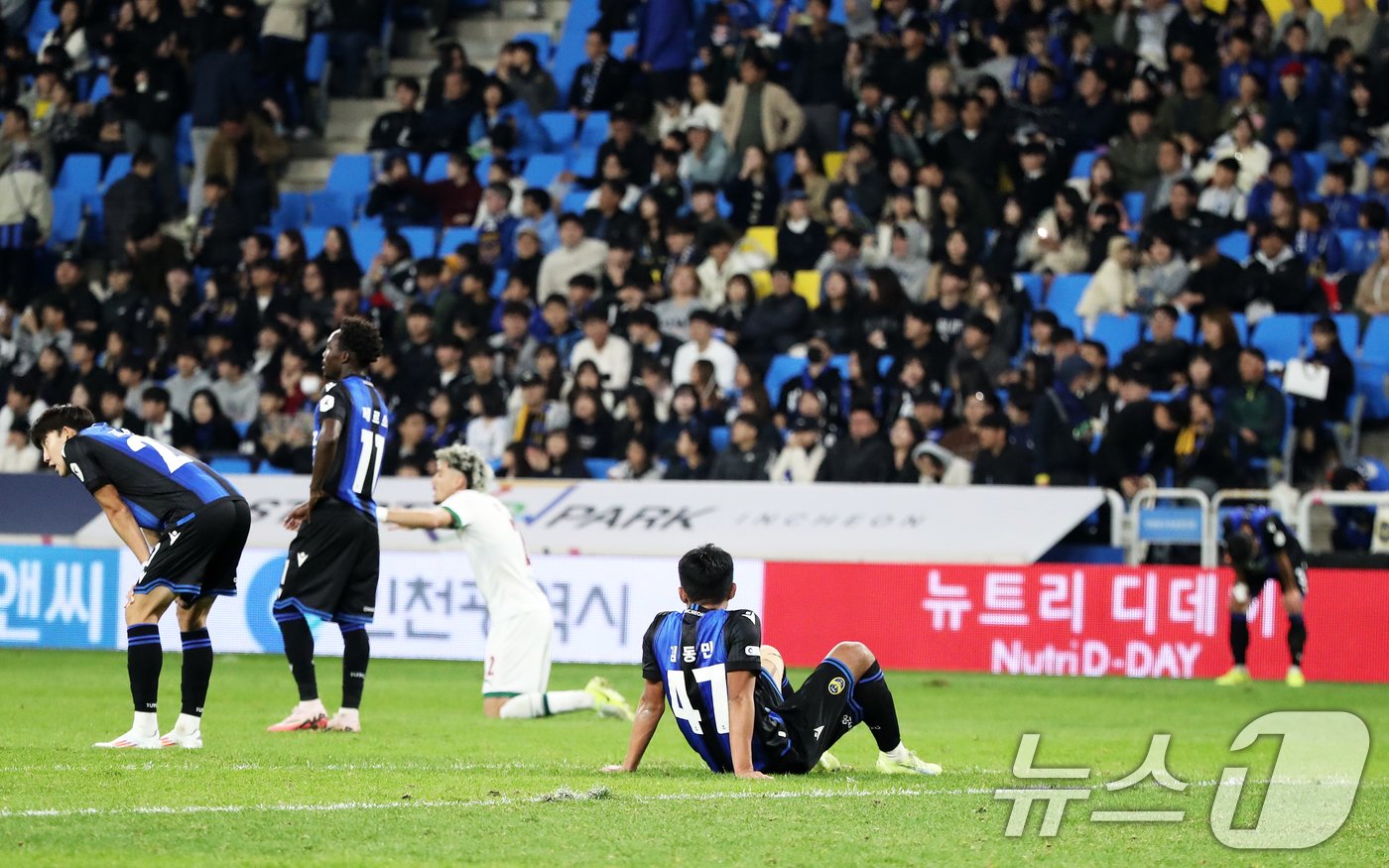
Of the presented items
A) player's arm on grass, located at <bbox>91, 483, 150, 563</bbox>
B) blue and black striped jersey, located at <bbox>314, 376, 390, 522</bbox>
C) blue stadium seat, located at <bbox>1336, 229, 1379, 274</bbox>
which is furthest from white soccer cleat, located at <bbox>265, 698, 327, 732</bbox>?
blue stadium seat, located at <bbox>1336, 229, 1379, 274</bbox>

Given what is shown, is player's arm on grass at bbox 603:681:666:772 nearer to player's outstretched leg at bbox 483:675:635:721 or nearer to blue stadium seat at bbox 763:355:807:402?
player's outstretched leg at bbox 483:675:635:721

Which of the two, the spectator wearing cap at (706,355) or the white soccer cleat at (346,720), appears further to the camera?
the spectator wearing cap at (706,355)

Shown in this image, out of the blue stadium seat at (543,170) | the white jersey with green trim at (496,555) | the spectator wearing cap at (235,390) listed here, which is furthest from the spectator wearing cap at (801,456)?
the blue stadium seat at (543,170)

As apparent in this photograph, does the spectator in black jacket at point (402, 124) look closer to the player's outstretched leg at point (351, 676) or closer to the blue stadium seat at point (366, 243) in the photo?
the blue stadium seat at point (366, 243)

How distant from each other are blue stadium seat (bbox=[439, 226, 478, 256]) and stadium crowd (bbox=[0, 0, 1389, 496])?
96 millimetres

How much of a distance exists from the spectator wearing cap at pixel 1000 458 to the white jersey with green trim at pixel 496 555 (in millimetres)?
6211

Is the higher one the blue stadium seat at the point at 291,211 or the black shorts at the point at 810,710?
the blue stadium seat at the point at 291,211

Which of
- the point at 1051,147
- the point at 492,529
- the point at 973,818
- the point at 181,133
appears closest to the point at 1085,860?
the point at 973,818

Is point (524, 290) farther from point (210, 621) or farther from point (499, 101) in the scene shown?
point (210, 621)

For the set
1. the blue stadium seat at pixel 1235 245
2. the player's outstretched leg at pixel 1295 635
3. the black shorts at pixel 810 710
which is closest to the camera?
the black shorts at pixel 810 710

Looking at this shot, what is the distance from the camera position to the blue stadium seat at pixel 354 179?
1021 inches

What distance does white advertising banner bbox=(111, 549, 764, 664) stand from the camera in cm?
1811

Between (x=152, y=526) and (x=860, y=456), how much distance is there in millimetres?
9551

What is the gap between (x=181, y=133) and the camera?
26938 millimetres
